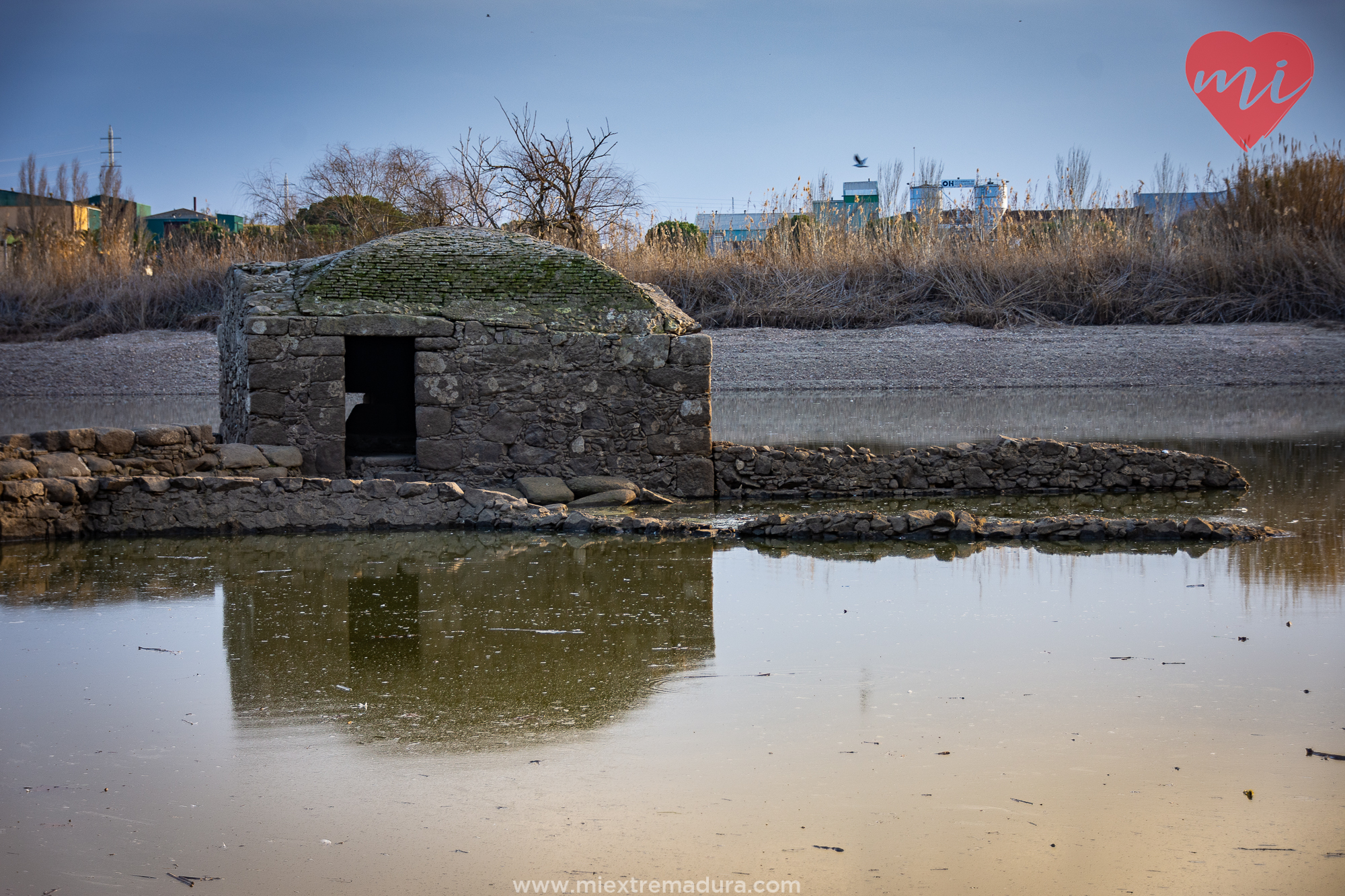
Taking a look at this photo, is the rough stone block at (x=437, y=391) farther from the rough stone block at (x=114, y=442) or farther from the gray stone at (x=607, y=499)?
the rough stone block at (x=114, y=442)

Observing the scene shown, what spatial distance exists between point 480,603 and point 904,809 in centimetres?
318

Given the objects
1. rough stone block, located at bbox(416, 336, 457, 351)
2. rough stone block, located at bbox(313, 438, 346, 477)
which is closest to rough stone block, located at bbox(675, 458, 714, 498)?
rough stone block, located at bbox(416, 336, 457, 351)

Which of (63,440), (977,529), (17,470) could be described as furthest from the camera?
(63,440)

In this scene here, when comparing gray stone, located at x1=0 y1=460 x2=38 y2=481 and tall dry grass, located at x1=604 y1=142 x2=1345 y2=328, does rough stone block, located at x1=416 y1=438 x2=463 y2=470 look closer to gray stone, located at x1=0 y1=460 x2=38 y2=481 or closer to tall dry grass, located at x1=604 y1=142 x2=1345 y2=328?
gray stone, located at x1=0 y1=460 x2=38 y2=481

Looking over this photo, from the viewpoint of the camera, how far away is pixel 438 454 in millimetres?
9836

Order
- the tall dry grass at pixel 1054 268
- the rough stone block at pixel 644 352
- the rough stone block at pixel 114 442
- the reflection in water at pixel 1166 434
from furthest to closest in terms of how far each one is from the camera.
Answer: the tall dry grass at pixel 1054 268
the rough stone block at pixel 644 352
the rough stone block at pixel 114 442
the reflection in water at pixel 1166 434

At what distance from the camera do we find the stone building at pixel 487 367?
9672mm

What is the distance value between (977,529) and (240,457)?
19.3 feet

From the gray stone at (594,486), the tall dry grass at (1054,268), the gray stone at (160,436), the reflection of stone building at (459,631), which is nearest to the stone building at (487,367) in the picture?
the gray stone at (594,486)

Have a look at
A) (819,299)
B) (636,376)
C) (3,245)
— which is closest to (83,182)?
(3,245)

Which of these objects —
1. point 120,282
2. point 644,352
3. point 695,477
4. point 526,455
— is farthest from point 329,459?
point 120,282

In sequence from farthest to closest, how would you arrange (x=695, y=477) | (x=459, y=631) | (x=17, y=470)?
(x=695, y=477) < (x=17, y=470) < (x=459, y=631)

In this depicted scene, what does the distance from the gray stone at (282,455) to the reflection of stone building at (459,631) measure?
5.61ft

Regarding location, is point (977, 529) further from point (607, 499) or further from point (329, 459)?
point (329, 459)
